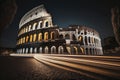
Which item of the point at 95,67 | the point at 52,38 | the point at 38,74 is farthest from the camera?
the point at 52,38

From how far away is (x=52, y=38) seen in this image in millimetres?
16594

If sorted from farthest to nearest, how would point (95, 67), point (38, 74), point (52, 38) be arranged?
point (52, 38)
point (95, 67)
point (38, 74)

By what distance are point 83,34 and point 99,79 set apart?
12.7m

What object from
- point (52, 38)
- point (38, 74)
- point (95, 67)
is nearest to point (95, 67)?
point (95, 67)

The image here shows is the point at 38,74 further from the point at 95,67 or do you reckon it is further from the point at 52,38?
the point at 52,38

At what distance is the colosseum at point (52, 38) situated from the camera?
12872 mm

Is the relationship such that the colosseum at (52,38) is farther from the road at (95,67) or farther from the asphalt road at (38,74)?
the asphalt road at (38,74)

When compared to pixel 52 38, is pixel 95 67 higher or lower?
lower

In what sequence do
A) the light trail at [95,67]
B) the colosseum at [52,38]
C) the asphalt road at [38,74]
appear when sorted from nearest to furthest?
the asphalt road at [38,74] → the light trail at [95,67] → the colosseum at [52,38]

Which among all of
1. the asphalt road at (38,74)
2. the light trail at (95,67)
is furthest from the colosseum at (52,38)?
the asphalt road at (38,74)

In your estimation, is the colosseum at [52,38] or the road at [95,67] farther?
the colosseum at [52,38]

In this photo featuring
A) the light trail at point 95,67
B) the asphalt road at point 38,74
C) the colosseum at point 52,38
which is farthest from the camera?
the colosseum at point 52,38

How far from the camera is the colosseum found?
12872 mm

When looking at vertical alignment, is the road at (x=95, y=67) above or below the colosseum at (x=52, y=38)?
below
